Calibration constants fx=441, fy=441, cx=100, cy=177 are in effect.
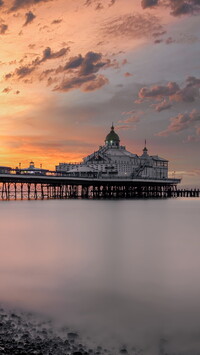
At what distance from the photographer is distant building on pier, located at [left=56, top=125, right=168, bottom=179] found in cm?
12773

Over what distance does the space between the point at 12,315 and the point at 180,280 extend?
7632 mm

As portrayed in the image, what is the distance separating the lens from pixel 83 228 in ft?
132

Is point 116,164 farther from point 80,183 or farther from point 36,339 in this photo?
point 36,339

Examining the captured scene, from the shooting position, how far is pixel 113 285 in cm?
1659

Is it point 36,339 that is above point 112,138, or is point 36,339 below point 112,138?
below

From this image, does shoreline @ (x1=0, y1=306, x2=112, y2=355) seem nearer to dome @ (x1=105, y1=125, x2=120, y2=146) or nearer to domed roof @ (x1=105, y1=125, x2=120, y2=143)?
dome @ (x1=105, y1=125, x2=120, y2=146)

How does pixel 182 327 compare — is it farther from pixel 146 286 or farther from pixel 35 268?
pixel 35 268

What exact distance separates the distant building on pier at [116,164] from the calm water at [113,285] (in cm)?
9094

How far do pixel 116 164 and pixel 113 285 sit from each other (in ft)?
385

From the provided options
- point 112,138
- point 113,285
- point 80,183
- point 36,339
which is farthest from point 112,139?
point 36,339

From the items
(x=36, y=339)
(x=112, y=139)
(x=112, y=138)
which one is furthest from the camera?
(x=112, y=138)

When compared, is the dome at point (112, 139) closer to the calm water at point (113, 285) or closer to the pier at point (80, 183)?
the pier at point (80, 183)

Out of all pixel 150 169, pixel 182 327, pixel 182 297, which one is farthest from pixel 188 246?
pixel 150 169

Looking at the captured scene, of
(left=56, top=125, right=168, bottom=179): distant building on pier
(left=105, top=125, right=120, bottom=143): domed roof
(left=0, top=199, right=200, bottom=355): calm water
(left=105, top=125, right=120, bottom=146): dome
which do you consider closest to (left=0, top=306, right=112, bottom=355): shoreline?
(left=0, top=199, right=200, bottom=355): calm water
